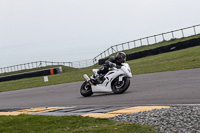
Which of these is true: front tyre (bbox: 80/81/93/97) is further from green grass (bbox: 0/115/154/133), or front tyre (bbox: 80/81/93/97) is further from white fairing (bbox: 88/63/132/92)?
green grass (bbox: 0/115/154/133)

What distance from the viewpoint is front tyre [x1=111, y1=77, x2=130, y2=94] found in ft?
38.9

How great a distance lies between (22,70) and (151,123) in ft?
181

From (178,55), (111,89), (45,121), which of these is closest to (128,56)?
(178,55)

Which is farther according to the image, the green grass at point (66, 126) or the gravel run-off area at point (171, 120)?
the green grass at point (66, 126)

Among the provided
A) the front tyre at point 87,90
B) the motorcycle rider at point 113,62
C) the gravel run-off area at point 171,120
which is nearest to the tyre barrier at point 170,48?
the front tyre at point 87,90

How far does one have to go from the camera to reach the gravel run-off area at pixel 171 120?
4.99 meters

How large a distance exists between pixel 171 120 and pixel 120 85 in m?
6.52

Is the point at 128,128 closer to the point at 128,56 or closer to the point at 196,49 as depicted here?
the point at 196,49

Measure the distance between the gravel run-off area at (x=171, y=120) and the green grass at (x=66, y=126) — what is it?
0.72 ft

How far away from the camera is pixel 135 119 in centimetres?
610

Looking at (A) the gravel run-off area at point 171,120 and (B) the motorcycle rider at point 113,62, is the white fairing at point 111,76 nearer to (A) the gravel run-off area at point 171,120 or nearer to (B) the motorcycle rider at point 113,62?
(B) the motorcycle rider at point 113,62

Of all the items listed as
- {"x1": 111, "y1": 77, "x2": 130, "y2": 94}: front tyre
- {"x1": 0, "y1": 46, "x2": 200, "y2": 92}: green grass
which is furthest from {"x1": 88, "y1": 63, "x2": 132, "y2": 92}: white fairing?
{"x1": 0, "y1": 46, "x2": 200, "y2": 92}: green grass

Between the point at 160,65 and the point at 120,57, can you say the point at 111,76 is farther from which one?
the point at 160,65

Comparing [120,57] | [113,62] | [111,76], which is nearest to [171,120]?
[120,57]
